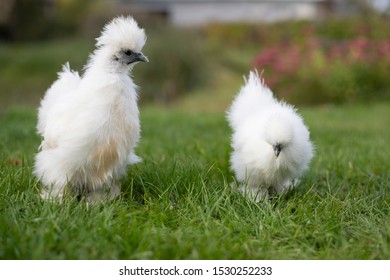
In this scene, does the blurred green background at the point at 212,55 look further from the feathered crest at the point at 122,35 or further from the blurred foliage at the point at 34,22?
the feathered crest at the point at 122,35

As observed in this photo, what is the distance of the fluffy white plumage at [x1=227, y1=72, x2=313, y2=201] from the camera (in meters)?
3.86

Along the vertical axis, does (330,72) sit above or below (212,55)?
below

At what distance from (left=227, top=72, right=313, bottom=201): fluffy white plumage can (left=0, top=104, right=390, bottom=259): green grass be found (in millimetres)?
184

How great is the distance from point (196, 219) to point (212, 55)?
58.4ft

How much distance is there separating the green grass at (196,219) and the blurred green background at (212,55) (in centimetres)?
665

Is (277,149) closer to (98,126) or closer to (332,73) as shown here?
(98,126)

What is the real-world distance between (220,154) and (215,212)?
200 centimetres

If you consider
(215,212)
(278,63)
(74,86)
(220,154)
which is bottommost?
(215,212)

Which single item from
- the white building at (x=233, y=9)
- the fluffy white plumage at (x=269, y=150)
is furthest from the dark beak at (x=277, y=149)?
the white building at (x=233, y=9)

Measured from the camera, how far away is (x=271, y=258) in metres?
2.98

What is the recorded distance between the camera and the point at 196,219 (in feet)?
11.1

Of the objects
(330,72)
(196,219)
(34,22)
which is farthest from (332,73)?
(34,22)
